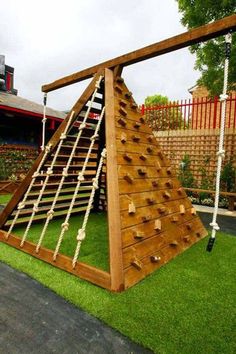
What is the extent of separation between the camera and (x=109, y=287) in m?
2.56

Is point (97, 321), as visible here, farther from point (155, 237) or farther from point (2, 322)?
point (155, 237)

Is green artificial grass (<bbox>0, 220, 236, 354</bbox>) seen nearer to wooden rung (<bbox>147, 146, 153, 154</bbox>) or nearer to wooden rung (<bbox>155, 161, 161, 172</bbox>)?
wooden rung (<bbox>155, 161, 161, 172</bbox>)

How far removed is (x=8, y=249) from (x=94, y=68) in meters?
2.99

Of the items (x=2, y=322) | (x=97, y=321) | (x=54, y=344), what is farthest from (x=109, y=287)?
(x=2, y=322)

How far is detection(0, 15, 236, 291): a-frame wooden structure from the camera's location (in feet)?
9.18

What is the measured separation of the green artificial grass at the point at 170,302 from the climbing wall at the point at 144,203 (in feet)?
0.79

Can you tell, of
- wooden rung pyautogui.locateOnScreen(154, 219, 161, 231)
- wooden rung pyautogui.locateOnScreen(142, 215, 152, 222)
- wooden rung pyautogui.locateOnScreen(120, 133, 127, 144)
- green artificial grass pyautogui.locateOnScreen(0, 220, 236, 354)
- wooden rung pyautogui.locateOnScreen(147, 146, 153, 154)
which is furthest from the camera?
wooden rung pyautogui.locateOnScreen(147, 146, 153, 154)

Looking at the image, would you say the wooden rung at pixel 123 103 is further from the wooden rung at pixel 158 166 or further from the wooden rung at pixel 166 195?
the wooden rung at pixel 166 195

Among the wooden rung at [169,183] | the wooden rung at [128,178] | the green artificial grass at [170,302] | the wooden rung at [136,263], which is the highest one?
the wooden rung at [128,178]

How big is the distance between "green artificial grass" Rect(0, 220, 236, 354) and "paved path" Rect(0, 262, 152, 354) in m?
0.09

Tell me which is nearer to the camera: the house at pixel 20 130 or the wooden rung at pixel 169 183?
the wooden rung at pixel 169 183

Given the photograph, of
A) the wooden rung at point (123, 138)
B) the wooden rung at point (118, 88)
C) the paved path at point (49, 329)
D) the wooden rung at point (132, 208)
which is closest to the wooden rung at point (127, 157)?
the wooden rung at point (123, 138)

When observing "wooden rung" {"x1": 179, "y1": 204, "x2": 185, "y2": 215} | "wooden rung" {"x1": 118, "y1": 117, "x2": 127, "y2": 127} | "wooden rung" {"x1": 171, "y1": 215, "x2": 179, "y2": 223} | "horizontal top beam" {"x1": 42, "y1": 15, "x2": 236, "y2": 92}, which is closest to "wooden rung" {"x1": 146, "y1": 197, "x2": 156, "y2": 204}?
"wooden rung" {"x1": 171, "y1": 215, "x2": 179, "y2": 223}

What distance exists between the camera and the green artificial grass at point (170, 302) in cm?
191
